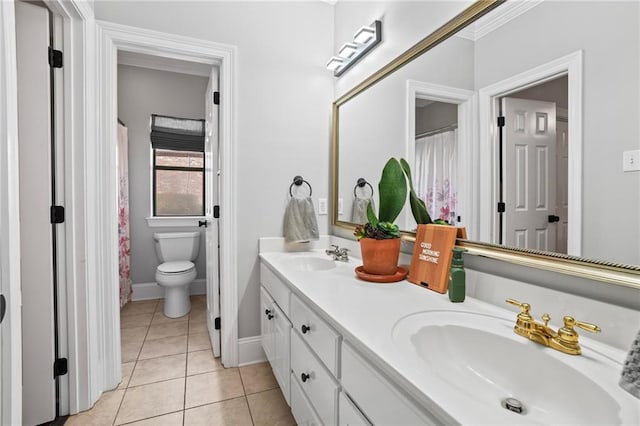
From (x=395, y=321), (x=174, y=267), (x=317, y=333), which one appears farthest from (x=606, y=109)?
(x=174, y=267)

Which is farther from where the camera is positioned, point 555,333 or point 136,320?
point 136,320

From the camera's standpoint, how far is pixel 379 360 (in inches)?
28.2

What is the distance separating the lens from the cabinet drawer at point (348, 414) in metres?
0.82

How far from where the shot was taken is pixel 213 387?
1.83 metres

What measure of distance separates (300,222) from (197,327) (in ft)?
4.62

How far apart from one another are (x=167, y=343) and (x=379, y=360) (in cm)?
220

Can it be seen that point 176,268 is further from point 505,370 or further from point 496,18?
point 496,18

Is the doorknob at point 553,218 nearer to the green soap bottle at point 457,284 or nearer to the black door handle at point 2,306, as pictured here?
the green soap bottle at point 457,284

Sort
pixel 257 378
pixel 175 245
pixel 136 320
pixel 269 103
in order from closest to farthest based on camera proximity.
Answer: pixel 257 378 → pixel 269 103 → pixel 136 320 → pixel 175 245

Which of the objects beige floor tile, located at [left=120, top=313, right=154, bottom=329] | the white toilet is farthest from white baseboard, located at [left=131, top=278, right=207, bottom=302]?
beige floor tile, located at [left=120, top=313, right=154, bottom=329]

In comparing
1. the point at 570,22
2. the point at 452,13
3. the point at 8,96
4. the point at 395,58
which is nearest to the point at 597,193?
the point at 570,22

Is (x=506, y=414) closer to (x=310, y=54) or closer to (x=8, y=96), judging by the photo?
(x=8, y=96)

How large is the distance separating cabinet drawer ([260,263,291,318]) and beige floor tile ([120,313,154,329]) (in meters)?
1.45

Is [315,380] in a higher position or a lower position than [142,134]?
lower
